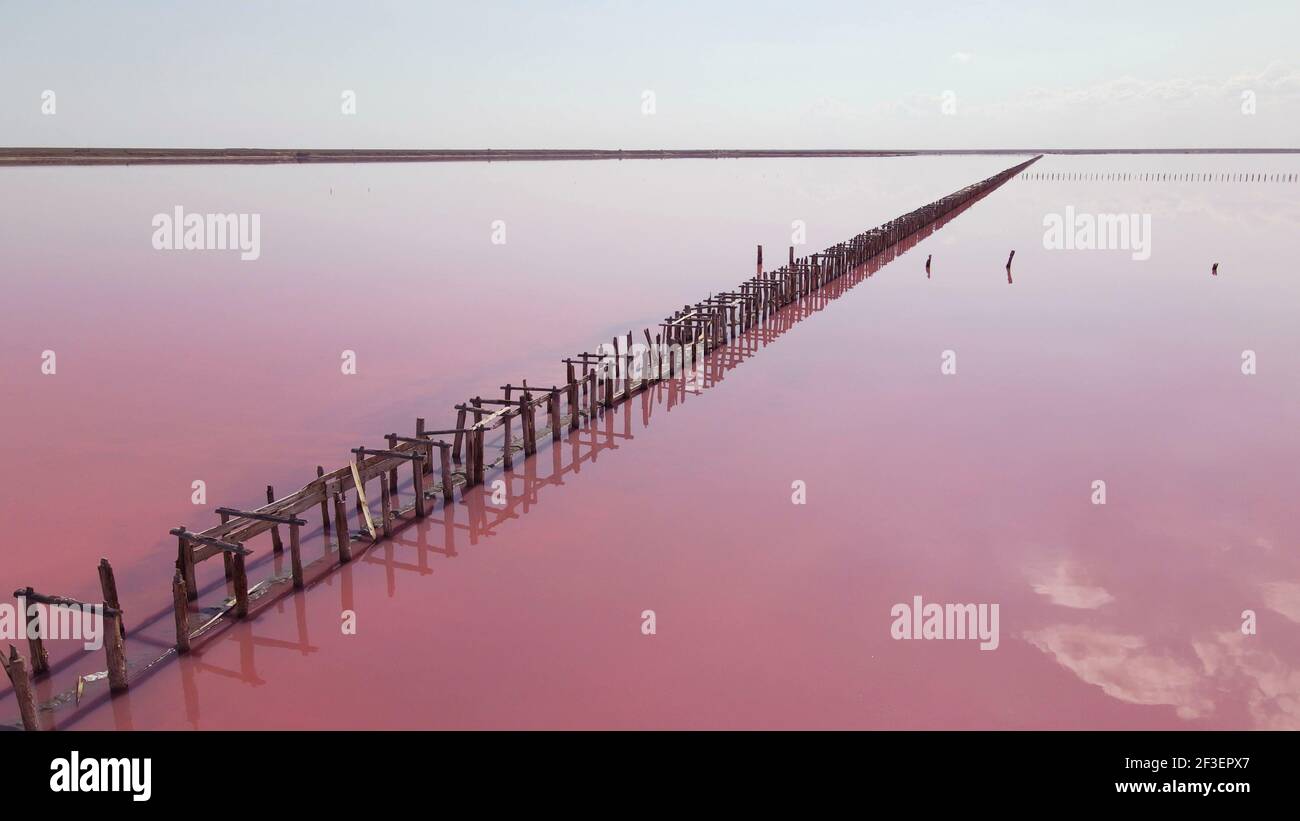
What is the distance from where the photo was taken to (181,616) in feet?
22.2

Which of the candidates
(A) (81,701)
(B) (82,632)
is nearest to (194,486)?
(B) (82,632)

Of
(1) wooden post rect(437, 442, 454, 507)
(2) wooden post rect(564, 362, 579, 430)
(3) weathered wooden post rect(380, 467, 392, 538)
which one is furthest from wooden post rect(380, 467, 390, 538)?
(2) wooden post rect(564, 362, 579, 430)

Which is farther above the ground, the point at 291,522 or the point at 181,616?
the point at 291,522

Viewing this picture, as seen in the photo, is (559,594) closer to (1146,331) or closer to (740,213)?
(1146,331)

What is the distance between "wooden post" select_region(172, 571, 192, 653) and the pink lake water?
0.41 ft

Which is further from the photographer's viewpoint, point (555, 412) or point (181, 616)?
point (555, 412)

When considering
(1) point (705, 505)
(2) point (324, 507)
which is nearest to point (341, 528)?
(2) point (324, 507)

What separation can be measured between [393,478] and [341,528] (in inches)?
64.5

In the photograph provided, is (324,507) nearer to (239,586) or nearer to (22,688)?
(239,586)

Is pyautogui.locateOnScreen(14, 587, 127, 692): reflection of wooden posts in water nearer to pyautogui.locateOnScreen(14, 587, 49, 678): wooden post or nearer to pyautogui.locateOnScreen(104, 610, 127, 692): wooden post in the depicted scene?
pyautogui.locateOnScreen(104, 610, 127, 692): wooden post

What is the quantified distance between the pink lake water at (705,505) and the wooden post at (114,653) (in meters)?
0.17

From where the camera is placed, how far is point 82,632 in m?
7.20

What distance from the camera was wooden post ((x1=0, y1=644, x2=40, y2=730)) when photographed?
219 inches

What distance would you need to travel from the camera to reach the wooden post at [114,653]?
619cm
